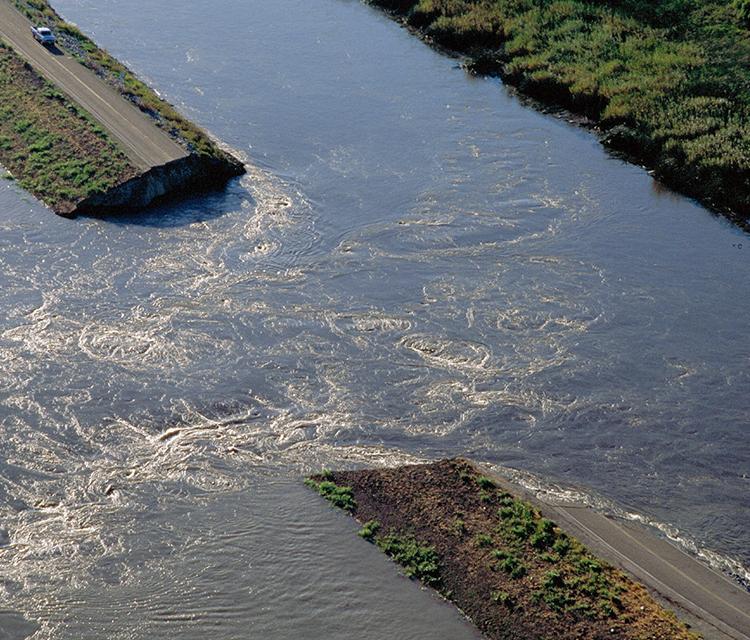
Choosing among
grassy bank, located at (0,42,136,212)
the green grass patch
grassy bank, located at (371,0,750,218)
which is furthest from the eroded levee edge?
grassy bank, located at (371,0,750,218)

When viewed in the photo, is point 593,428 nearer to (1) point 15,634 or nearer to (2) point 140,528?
(2) point 140,528

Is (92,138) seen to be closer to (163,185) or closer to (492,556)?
(163,185)

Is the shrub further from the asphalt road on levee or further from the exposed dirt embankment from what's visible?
the asphalt road on levee

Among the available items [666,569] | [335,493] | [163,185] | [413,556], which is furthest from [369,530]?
[163,185]

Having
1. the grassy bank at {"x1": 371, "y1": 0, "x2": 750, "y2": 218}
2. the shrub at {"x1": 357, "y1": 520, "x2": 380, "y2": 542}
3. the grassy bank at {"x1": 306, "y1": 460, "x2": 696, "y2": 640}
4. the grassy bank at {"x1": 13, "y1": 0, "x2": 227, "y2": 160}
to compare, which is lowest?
the shrub at {"x1": 357, "y1": 520, "x2": 380, "y2": 542}

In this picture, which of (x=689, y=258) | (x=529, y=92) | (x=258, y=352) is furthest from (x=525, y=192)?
(x=258, y=352)

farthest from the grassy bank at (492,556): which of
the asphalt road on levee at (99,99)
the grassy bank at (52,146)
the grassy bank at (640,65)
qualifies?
the grassy bank at (640,65)

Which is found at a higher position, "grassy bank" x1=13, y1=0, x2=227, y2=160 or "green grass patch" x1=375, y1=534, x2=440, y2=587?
"grassy bank" x1=13, y1=0, x2=227, y2=160
